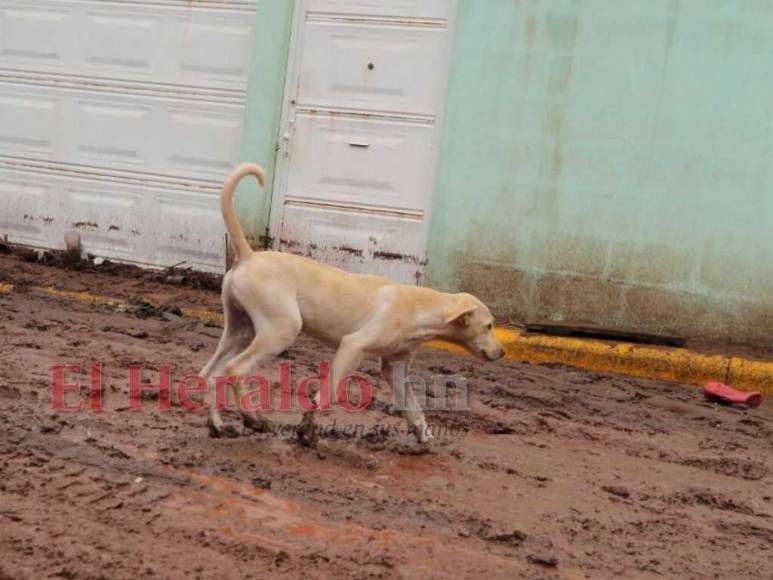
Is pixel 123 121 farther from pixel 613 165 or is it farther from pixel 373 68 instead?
pixel 613 165

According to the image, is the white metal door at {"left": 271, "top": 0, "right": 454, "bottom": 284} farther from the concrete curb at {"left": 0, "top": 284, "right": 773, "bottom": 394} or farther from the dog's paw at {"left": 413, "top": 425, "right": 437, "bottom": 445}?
the dog's paw at {"left": 413, "top": 425, "right": 437, "bottom": 445}

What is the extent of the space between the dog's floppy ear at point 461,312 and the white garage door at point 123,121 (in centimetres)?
419

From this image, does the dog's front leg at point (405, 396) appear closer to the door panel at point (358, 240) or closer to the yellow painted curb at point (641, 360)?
the yellow painted curb at point (641, 360)

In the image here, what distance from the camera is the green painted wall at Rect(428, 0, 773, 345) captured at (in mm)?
7684

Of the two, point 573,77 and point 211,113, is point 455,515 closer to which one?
point 573,77

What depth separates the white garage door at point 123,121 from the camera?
9188 millimetres

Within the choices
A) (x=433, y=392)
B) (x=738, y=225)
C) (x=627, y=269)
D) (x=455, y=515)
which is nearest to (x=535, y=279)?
(x=627, y=269)

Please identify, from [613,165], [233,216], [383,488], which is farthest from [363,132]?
[383,488]

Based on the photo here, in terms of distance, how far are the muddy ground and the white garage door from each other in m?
2.78

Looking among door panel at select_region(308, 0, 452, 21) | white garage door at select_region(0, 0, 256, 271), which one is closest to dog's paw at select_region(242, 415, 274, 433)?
white garage door at select_region(0, 0, 256, 271)

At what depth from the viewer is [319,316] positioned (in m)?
5.02

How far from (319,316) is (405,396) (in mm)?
581

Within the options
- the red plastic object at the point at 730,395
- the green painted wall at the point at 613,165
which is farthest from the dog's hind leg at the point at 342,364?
the green painted wall at the point at 613,165

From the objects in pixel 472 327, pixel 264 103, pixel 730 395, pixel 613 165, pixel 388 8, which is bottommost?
pixel 730 395
